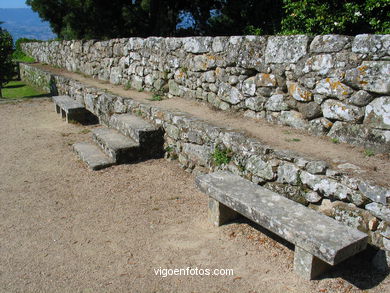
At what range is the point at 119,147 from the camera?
5355 millimetres

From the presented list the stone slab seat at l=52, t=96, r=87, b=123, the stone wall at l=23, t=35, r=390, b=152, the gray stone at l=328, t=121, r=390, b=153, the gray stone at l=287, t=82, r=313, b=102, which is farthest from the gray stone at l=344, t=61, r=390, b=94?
the stone slab seat at l=52, t=96, r=87, b=123

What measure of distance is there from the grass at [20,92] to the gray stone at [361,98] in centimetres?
1059

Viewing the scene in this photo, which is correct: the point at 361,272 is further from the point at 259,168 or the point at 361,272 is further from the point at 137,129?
the point at 137,129

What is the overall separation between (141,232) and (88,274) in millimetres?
768

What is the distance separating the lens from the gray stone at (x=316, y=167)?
323 cm

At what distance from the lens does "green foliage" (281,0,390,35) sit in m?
6.76

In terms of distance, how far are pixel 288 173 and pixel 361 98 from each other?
1100mm

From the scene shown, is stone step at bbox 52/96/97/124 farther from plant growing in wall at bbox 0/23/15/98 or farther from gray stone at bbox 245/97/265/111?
plant growing in wall at bbox 0/23/15/98

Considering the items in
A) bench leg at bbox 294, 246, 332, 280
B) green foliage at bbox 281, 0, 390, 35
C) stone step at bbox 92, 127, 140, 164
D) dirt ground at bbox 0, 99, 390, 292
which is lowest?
dirt ground at bbox 0, 99, 390, 292

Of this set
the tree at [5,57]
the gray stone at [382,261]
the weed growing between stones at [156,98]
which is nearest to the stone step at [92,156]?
the weed growing between stones at [156,98]

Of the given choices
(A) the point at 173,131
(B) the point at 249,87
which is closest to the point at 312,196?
(B) the point at 249,87

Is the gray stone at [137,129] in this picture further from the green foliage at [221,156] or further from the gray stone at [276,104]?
the gray stone at [276,104]

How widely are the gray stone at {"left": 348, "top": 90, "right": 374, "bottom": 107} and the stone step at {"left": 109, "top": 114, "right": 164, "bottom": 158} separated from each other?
2.91 metres

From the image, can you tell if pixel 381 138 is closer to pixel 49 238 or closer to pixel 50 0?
pixel 49 238
